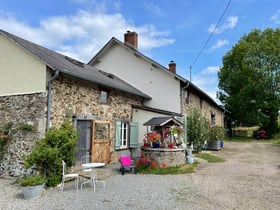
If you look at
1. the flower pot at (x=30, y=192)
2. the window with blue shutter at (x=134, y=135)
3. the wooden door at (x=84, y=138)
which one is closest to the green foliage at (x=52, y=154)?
the flower pot at (x=30, y=192)

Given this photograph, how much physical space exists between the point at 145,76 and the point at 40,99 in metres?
7.41

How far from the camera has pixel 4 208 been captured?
15.7 ft

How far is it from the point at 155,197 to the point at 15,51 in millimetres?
6559

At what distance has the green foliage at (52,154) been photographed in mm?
6297

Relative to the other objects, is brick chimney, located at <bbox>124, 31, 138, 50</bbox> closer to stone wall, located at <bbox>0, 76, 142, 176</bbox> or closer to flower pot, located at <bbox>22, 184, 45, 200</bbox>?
stone wall, located at <bbox>0, 76, 142, 176</bbox>

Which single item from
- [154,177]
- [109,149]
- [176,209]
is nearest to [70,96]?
[109,149]

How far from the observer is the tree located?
22.7m

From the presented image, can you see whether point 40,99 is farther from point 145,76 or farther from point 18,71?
point 145,76

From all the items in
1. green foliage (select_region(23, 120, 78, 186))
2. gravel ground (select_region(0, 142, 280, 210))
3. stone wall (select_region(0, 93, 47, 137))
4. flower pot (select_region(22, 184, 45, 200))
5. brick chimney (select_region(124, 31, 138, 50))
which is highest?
brick chimney (select_region(124, 31, 138, 50))

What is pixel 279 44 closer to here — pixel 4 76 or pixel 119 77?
pixel 119 77

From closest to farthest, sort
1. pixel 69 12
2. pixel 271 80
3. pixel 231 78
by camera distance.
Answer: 1. pixel 69 12
2. pixel 271 80
3. pixel 231 78

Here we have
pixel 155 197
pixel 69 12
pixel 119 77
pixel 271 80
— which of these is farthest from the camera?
pixel 271 80

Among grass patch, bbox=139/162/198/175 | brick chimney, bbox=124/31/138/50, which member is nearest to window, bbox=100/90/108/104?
grass patch, bbox=139/162/198/175

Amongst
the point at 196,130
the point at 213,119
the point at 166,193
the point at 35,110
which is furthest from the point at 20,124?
the point at 213,119
